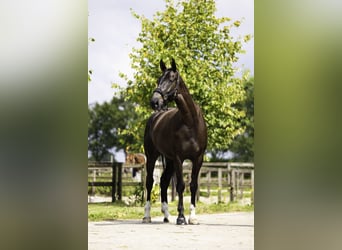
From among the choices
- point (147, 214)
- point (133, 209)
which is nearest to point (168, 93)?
point (147, 214)

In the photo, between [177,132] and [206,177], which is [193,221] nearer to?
[177,132]

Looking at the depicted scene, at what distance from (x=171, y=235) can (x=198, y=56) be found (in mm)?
2107

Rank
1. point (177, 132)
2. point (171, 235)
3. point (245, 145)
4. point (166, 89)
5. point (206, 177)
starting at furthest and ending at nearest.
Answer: point (245, 145) → point (206, 177) → point (177, 132) → point (166, 89) → point (171, 235)

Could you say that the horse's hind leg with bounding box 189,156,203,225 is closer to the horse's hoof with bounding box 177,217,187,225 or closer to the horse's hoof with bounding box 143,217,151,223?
the horse's hoof with bounding box 177,217,187,225

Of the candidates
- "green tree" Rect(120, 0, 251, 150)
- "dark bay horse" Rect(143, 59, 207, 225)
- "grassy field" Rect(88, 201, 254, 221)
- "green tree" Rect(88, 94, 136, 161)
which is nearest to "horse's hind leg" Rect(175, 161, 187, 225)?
"dark bay horse" Rect(143, 59, 207, 225)

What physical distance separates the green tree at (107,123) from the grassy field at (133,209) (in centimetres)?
356

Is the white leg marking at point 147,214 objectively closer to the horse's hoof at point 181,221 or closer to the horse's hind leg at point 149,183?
the horse's hind leg at point 149,183

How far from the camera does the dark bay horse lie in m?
4.85

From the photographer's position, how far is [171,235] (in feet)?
15.4

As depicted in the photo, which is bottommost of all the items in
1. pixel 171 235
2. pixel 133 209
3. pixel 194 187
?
pixel 171 235

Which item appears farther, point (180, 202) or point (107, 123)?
point (107, 123)

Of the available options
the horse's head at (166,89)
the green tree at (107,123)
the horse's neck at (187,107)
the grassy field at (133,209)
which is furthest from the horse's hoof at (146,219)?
the green tree at (107,123)
